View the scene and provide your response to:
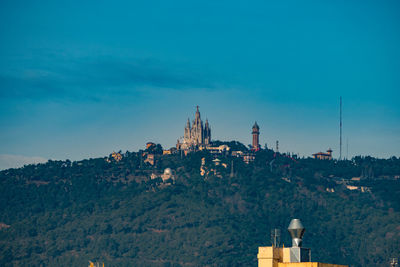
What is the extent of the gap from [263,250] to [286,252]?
0.72 metres

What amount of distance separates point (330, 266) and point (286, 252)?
150 cm

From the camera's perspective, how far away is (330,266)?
33.2m

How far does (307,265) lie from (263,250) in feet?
5.31

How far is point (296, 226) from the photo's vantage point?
112 ft

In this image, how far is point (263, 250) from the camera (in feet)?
111

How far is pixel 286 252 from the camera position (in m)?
34.0

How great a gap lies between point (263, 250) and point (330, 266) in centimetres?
205

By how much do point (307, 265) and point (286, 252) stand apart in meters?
1.34

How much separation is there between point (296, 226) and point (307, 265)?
174 cm
